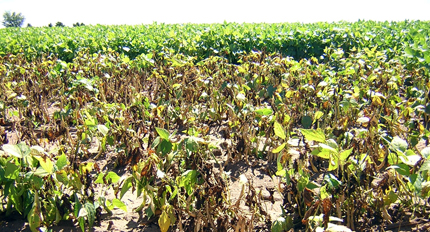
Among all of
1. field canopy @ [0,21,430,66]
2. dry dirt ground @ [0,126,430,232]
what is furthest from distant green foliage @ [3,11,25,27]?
dry dirt ground @ [0,126,430,232]

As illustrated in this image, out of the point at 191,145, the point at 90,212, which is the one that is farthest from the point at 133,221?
the point at 191,145

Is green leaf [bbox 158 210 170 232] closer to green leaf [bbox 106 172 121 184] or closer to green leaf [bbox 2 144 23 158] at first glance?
green leaf [bbox 106 172 121 184]

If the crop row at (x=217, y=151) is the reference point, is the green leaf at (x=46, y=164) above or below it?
above

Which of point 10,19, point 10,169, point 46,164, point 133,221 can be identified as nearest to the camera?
point 46,164

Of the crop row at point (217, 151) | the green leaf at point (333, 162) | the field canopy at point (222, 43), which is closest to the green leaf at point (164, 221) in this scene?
the crop row at point (217, 151)

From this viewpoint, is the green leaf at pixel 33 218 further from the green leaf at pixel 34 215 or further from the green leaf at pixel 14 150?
the green leaf at pixel 14 150

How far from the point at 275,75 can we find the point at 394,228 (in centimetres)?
291

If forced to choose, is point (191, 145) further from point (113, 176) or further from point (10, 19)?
point (10, 19)

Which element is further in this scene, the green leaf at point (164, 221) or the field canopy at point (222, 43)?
the field canopy at point (222, 43)

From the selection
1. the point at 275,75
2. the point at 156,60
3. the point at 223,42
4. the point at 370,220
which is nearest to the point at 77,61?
the point at 156,60

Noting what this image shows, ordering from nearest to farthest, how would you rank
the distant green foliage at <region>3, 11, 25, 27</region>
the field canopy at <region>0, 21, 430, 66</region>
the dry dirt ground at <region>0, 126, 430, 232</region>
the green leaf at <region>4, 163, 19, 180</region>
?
the green leaf at <region>4, 163, 19, 180</region>, the dry dirt ground at <region>0, 126, 430, 232</region>, the field canopy at <region>0, 21, 430, 66</region>, the distant green foliage at <region>3, 11, 25, 27</region>

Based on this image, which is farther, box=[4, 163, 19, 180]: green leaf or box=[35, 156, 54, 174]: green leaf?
box=[4, 163, 19, 180]: green leaf

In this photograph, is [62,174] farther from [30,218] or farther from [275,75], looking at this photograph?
[275,75]

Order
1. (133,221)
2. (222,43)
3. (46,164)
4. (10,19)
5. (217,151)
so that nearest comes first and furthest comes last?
(46,164), (133,221), (217,151), (222,43), (10,19)
